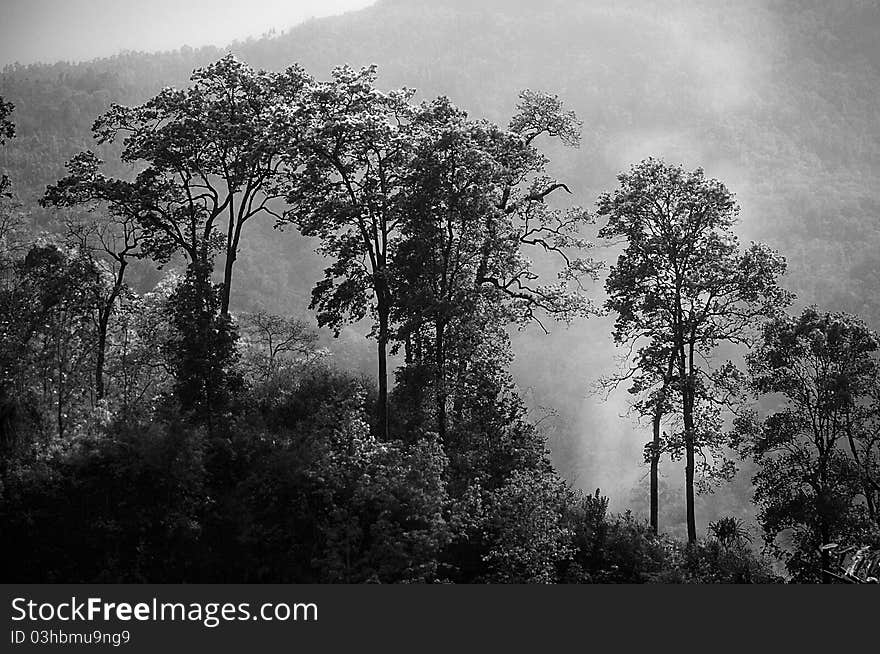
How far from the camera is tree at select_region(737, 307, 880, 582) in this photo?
31703mm

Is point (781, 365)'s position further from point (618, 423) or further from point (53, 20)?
point (618, 423)

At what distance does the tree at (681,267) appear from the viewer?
111 ft

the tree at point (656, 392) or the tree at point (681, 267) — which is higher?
the tree at point (681, 267)

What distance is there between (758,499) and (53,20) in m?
56.9

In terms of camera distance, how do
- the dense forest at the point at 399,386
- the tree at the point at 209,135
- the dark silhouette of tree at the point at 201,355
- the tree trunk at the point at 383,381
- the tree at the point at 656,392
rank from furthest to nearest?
the tree at the point at 209,135 < the tree trunk at the point at 383,381 < the tree at the point at 656,392 < the dark silhouette of tree at the point at 201,355 < the dense forest at the point at 399,386

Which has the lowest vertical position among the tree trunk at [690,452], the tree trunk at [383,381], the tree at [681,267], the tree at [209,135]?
the tree trunk at [690,452]

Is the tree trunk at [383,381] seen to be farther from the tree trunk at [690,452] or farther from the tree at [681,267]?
the tree trunk at [690,452]

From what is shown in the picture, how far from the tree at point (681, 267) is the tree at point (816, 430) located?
143 centimetres

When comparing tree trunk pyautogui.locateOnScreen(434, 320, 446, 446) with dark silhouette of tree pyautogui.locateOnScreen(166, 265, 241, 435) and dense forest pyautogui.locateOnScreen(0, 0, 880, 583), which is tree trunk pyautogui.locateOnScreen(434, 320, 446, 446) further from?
dark silhouette of tree pyautogui.locateOnScreen(166, 265, 241, 435)

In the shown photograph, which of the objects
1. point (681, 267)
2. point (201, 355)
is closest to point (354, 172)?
point (201, 355)

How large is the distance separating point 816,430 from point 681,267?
7.52 meters

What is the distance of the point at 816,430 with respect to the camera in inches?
1326

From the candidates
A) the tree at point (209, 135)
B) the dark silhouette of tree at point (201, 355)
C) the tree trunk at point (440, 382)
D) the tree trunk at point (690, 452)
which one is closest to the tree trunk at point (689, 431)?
the tree trunk at point (690, 452)

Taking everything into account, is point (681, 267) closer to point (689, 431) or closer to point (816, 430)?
point (689, 431)
